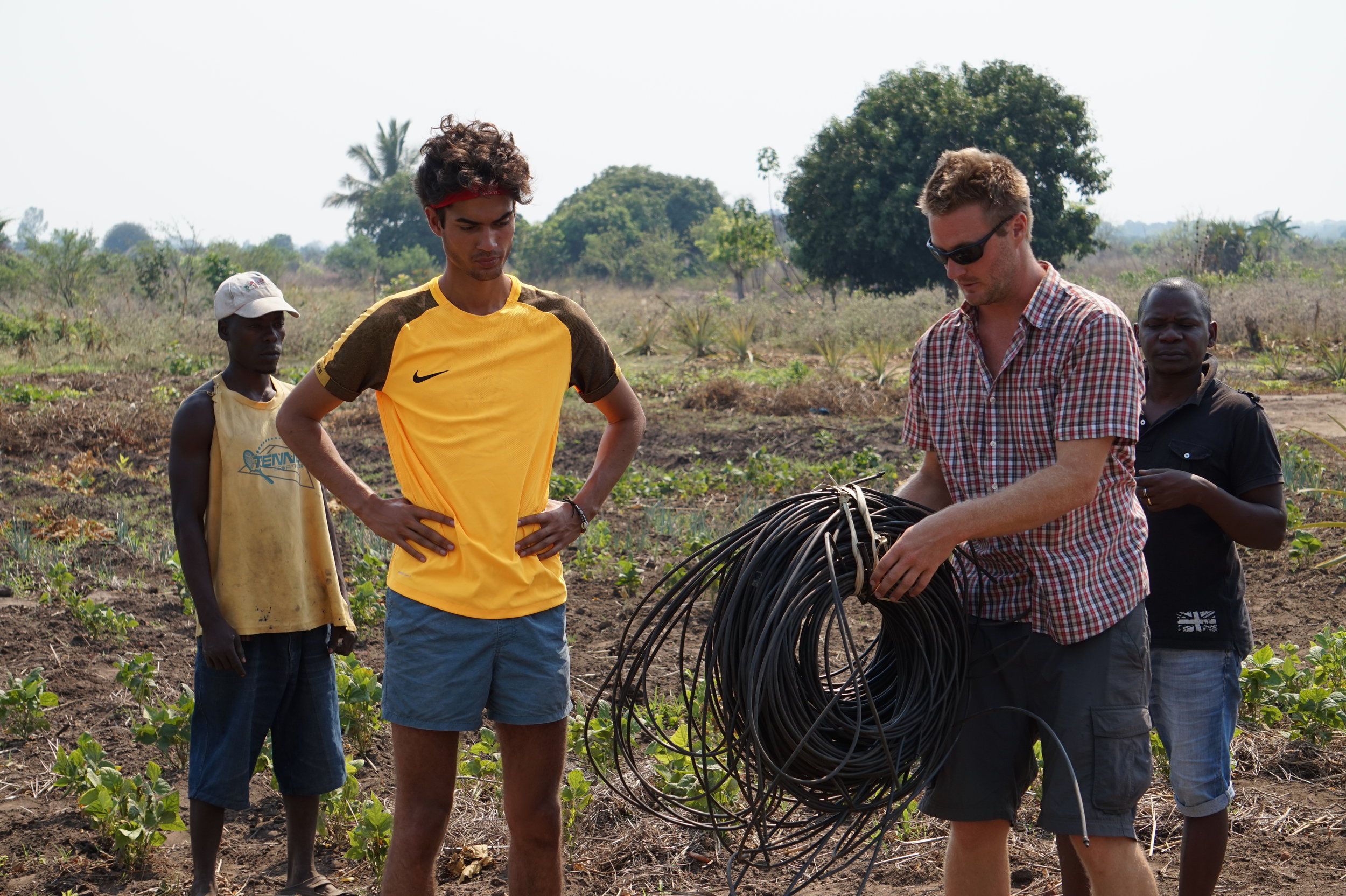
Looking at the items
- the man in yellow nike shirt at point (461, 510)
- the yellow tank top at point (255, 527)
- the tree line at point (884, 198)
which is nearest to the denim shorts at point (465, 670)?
the man in yellow nike shirt at point (461, 510)

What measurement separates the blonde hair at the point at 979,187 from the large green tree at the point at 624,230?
1813 inches

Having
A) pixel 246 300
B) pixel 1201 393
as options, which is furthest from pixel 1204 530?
pixel 246 300

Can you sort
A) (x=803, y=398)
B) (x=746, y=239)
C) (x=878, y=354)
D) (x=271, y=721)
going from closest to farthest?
(x=271, y=721) < (x=803, y=398) < (x=878, y=354) < (x=746, y=239)

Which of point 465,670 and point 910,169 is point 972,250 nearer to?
point 465,670

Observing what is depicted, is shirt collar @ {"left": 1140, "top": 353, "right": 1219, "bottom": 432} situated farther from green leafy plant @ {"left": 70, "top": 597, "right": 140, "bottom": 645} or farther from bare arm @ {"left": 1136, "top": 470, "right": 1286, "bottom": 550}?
green leafy plant @ {"left": 70, "top": 597, "right": 140, "bottom": 645}

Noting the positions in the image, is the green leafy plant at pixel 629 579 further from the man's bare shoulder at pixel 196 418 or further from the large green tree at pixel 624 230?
the large green tree at pixel 624 230

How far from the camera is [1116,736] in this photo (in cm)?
226

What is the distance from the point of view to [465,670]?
238 centimetres

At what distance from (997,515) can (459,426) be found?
115cm

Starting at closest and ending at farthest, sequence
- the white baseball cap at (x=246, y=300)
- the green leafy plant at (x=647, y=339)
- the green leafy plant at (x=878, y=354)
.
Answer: the white baseball cap at (x=246, y=300) < the green leafy plant at (x=878, y=354) < the green leafy plant at (x=647, y=339)

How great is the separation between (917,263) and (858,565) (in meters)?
25.6

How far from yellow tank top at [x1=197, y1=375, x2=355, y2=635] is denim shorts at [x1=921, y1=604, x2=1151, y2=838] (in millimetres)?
1733

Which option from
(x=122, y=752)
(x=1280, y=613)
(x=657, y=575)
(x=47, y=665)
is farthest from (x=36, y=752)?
(x=1280, y=613)

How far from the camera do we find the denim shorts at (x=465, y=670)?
7.80ft
